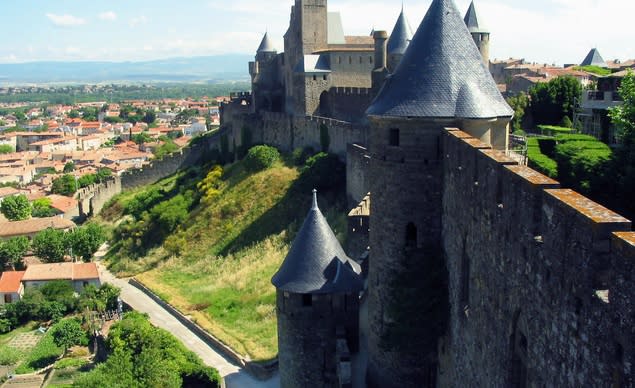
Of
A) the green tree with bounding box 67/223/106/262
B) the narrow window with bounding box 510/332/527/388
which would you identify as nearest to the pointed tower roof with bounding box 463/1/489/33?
the green tree with bounding box 67/223/106/262

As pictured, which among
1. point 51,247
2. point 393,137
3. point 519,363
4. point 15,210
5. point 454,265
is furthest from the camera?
point 15,210

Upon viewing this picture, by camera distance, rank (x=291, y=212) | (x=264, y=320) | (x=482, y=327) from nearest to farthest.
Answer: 1. (x=482, y=327)
2. (x=264, y=320)
3. (x=291, y=212)

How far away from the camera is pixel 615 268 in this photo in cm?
592

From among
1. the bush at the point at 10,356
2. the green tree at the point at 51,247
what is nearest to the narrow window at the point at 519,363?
the bush at the point at 10,356

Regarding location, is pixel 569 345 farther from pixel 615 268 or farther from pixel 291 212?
pixel 291 212

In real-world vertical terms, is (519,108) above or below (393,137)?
above

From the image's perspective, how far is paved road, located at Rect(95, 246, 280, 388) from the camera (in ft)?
77.9

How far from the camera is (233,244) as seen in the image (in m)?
37.4

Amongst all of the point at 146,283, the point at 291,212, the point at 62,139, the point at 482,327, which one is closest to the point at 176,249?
the point at 146,283

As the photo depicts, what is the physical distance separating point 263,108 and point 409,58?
42626 millimetres

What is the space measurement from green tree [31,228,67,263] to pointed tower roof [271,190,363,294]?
123 feet

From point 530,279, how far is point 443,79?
6.01 metres

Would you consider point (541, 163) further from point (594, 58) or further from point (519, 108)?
point (594, 58)

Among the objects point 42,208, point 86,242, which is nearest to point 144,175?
point 42,208
